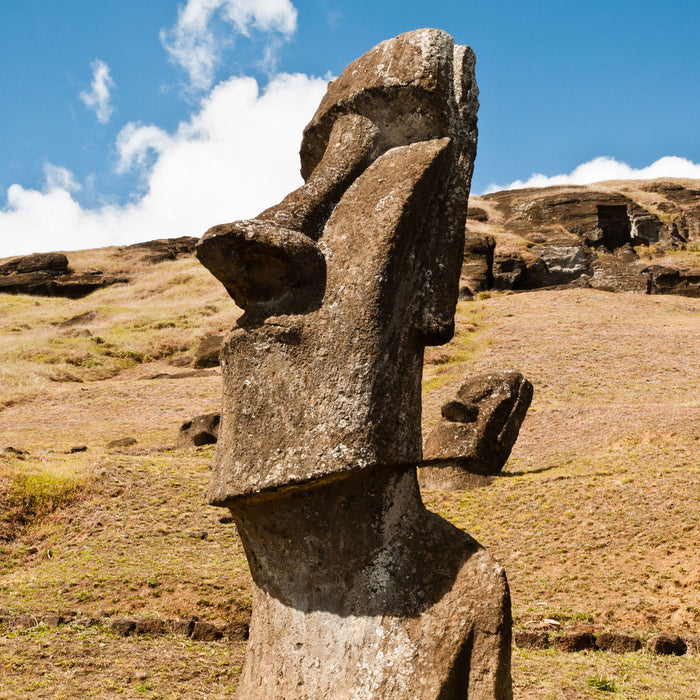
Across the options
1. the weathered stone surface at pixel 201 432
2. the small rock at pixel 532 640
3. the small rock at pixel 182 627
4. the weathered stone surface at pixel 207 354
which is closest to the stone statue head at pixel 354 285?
the small rock at pixel 182 627

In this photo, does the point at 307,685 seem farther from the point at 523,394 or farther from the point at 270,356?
the point at 523,394

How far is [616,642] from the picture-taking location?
7.53m

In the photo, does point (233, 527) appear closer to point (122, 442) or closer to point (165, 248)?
point (122, 442)

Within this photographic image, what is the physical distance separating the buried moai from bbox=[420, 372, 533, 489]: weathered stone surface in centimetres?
1018

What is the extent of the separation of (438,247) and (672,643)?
5.01 m

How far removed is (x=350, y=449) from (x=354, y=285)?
2.72ft

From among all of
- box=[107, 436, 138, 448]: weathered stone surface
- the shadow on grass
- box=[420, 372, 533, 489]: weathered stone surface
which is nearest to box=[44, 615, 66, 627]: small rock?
box=[420, 372, 533, 489]: weathered stone surface

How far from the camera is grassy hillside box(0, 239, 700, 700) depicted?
21.2ft

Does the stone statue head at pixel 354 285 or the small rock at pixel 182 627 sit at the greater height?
the stone statue head at pixel 354 285

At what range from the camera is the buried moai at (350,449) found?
3861 mm

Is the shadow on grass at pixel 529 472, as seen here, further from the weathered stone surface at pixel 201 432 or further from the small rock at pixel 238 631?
the small rock at pixel 238 631

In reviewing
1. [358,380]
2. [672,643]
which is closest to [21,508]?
[672,643]

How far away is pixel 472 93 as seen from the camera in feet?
16.1

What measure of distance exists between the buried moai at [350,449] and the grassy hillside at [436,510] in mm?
2031
